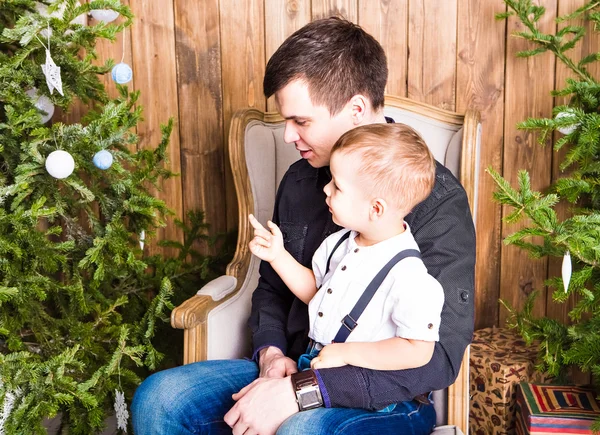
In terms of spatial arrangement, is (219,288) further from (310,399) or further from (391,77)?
(391,77)

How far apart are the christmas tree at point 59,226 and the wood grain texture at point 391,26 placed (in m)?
0.79

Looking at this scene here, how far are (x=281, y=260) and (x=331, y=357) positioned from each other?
0.28m

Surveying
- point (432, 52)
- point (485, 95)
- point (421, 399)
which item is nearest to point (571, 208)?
point (485, 95)

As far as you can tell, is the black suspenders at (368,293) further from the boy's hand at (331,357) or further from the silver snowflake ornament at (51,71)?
the silver snowflake ornament at (51,71)

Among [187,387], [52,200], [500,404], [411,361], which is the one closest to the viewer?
[411,361]

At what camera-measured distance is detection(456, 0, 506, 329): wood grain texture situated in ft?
6.79

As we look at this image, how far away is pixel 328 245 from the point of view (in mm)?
1443

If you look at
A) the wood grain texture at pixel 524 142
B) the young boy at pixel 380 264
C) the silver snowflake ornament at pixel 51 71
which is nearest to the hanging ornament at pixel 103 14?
the silver snowflake ornament at pixel 51 71

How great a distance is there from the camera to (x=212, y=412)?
4.56ft

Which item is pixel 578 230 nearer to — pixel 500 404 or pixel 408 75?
pixel 500 404

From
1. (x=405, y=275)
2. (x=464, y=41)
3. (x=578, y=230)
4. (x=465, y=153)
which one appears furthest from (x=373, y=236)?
(x=464, y=41)

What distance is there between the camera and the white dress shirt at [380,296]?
121cm

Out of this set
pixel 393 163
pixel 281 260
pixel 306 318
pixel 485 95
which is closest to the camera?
pixel 393 163

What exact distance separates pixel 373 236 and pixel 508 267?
1.05 meters
